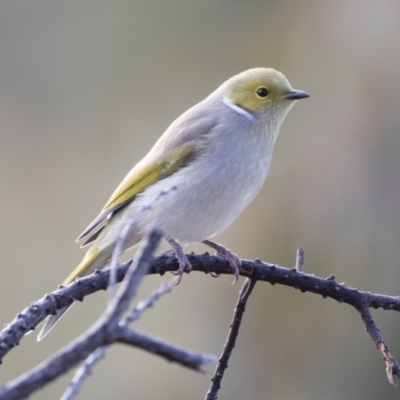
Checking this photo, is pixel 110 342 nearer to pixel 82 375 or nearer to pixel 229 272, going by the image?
pixel 82 375

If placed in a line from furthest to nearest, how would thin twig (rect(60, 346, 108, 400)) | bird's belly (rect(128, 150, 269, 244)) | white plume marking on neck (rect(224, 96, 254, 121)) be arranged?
white plume marking on neck (rect(224, 96, 254, 121)) < bird's belly (rect(128, 150, 269, 244)) < thin twig (rect(60, 346, 108, 400))

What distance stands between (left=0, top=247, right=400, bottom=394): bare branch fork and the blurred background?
3392mm

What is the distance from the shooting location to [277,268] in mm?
1615

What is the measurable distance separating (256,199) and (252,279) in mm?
3932

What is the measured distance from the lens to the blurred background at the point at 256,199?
5.10 m

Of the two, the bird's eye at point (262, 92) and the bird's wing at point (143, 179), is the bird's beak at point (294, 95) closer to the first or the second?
the bird's eye at point (262, 92)

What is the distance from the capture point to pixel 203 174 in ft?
8.38

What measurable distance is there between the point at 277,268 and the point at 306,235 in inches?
147

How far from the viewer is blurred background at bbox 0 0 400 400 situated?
16.7 feet

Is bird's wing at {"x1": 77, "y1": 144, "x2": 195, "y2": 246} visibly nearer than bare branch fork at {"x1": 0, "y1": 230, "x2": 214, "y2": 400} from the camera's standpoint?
No

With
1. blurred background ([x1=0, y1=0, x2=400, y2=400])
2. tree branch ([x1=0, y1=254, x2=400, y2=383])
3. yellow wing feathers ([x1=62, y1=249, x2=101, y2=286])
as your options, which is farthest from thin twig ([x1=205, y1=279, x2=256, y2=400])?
blurred background ([x1=0, y1=0, x2=400, y2=400])

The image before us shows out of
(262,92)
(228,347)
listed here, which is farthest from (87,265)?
(228,347)

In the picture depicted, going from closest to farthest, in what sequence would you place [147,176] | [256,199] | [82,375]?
[82,375] → [147,176] → [256,199]

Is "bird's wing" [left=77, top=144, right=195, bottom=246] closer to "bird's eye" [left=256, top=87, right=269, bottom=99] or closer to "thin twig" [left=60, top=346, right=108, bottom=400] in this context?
"bird's eye" [left=256, top=87, right=269, bottom=99]
